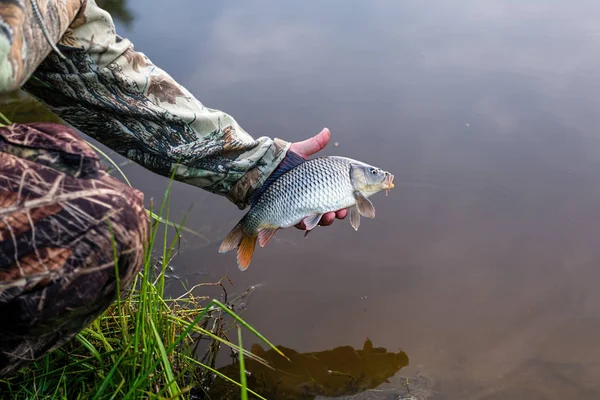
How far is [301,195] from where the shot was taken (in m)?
2.94

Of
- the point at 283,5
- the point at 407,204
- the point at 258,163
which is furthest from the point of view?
the point at 283,5

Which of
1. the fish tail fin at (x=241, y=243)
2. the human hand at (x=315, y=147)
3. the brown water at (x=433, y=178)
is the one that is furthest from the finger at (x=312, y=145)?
the brown water at (x=433, y=178)

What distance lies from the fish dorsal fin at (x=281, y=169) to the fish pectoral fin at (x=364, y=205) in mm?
318

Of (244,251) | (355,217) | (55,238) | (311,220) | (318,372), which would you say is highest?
(355,217)

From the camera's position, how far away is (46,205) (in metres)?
1.69

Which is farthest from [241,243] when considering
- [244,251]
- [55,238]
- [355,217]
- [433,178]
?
[433,178]

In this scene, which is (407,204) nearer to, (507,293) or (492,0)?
(507,293)

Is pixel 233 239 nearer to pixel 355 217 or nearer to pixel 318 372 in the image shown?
pixel 355 217

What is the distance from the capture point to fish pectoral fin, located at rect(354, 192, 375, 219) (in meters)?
3.09

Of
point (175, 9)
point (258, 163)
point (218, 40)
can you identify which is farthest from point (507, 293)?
point (175, 9)

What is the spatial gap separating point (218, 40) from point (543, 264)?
160 inches

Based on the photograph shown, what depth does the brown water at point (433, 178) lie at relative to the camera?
10.5ft

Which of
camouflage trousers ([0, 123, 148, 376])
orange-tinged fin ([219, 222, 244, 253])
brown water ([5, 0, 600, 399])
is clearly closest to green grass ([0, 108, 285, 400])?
camouflage trousers ([0, 123, 148, 376])

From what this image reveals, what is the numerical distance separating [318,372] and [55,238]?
5.60 feet
